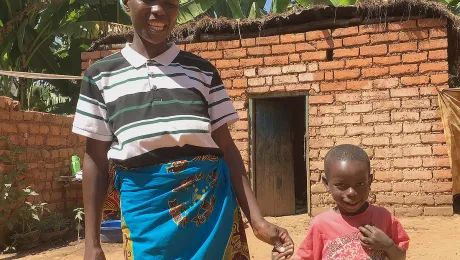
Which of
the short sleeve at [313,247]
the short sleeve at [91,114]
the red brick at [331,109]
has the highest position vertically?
the red brick at [331,109]

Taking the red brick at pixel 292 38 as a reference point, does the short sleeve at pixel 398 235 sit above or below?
below

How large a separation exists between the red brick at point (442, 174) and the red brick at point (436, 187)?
0.07 m

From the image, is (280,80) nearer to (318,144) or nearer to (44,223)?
(318,144)

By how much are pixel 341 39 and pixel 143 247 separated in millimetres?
5052

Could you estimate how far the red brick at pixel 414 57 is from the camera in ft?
18.8

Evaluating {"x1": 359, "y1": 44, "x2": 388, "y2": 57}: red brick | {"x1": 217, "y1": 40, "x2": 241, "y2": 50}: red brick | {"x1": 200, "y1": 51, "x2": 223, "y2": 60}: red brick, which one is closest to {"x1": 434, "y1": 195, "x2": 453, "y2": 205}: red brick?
{"x1": 359, "y1": 44, "x2": 388, "y2": 57}: red brick

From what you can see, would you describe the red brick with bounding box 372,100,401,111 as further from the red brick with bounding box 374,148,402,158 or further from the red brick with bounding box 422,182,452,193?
the red brick with bounding box 422,182,452,193

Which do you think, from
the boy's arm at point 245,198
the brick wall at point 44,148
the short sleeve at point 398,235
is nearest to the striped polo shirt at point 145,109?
the boy's arm at point 245,198

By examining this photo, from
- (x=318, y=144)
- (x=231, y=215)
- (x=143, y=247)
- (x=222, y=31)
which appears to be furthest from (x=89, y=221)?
(x=222, y=31)

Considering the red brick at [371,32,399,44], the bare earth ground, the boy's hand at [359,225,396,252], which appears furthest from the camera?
the red brick at [371,32,399,44]

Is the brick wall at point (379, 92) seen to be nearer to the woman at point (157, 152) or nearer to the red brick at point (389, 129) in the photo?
the red brick at point (389, 129)

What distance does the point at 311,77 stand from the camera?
6207 mm

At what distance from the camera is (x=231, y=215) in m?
1.61

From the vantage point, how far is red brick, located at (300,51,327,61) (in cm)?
614
